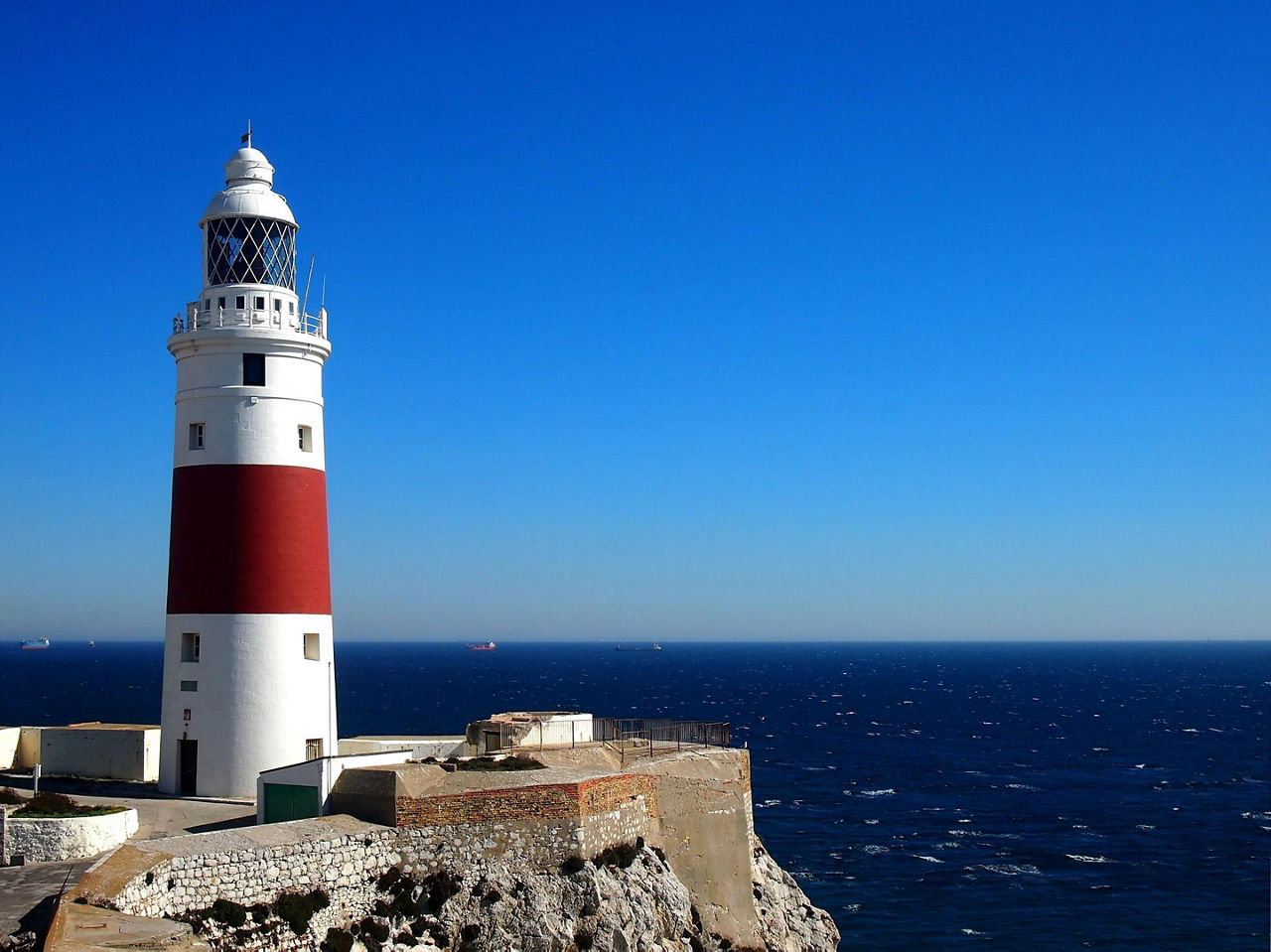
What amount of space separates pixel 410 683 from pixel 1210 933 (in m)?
126

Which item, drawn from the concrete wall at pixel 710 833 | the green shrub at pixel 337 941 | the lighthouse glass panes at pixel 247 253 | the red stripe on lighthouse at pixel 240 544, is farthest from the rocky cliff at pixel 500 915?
the lighthouse glass panes at pixel 247 253

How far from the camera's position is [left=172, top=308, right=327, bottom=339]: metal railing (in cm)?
2548

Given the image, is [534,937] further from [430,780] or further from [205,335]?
[205,335]

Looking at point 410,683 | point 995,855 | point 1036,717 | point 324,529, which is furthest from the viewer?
point 410,683

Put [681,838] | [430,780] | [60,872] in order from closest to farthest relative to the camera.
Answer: [60,872] → [430,780] → [681,838]

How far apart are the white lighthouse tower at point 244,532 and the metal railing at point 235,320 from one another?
0.09ft

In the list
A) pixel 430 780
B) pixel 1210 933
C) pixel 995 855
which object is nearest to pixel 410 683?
pixel 995 855

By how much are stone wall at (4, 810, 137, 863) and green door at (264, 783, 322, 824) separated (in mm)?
2925

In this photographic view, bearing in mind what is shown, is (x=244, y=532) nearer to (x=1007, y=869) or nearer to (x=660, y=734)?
(x=660, y=734)

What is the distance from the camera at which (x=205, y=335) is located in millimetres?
25406

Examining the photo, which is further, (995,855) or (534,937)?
(995,855)

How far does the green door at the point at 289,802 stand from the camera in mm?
21484

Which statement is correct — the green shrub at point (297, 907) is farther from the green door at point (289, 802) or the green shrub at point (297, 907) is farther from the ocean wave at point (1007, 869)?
the ocean wave at point (1007, 869)

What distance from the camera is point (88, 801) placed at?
24.1m
